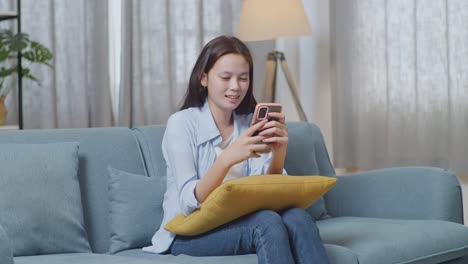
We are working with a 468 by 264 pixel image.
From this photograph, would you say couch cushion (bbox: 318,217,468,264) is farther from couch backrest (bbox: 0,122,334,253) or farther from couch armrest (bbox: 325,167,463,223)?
couch backrest (bbox: 0,122,334,253)

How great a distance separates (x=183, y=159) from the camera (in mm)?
2406

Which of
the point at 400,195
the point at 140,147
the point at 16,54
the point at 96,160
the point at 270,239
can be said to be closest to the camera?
the point at 270,239

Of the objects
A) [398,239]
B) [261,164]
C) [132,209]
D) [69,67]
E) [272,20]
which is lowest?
[398,239]

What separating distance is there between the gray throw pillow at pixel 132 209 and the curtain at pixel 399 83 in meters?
1.96

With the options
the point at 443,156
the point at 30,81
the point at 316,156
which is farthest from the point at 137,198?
the point at 443,156

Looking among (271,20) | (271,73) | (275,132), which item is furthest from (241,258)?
(271,73)

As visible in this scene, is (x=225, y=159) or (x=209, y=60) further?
(x=209, y=60)

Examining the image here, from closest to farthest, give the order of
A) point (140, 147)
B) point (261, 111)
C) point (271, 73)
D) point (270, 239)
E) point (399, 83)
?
point (270, 239)
point (261, 111)
point (140, 147)
point (399, 83)
point (271, 73)

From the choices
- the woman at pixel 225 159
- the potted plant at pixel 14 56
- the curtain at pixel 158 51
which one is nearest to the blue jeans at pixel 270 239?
the woman at pixel 225 159

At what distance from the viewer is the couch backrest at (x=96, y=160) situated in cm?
261

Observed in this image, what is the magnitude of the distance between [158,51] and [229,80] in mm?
1963

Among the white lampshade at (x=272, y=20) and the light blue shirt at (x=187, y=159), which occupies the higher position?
the white lampshade at (x=272, y=20)

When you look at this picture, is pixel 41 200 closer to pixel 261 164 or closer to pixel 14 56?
pixel 261 164

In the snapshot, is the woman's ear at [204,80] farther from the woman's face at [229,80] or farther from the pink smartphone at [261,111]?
the pink smartphone at [261,111]
